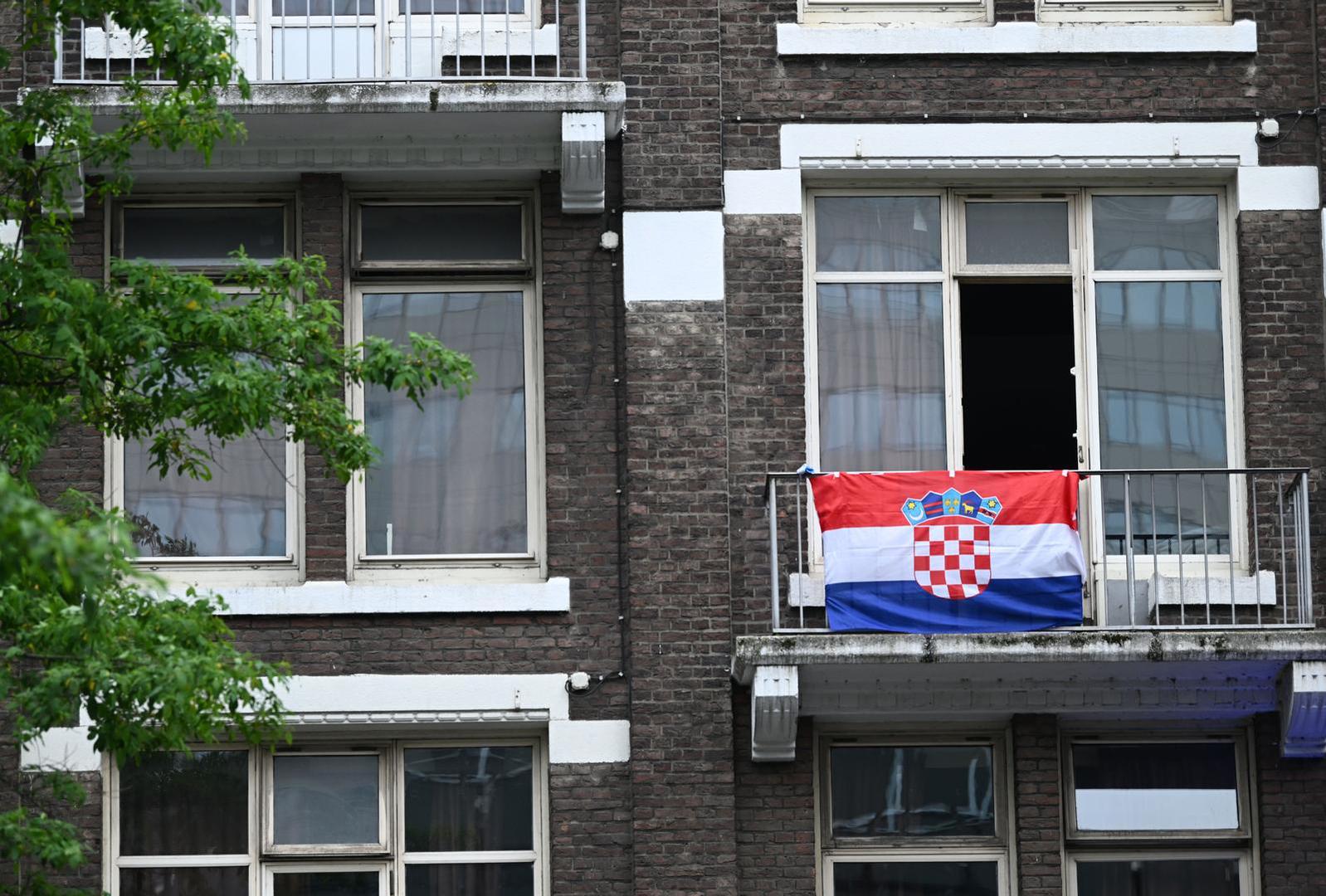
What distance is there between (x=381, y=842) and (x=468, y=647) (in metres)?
1.31

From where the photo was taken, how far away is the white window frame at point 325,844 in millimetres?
12859

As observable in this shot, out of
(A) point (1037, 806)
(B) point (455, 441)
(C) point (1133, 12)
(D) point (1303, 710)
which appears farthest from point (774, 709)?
(C) point (1133, 12)

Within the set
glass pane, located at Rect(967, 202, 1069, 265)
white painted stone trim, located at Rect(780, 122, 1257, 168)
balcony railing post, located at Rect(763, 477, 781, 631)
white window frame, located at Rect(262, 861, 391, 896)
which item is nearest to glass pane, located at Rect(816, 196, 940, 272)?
glass pane, located at Rect(967, 202, 1069, 265)

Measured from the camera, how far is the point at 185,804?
12914 millimetres

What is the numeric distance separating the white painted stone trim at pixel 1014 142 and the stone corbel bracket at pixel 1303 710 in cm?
331

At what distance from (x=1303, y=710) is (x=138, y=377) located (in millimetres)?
7047

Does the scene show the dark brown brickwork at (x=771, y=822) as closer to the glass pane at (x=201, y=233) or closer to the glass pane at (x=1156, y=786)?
the glass pane at (x=1156, y=786)

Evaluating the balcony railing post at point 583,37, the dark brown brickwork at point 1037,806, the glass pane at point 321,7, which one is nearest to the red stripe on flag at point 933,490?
the dark brown brickwork at point 1037,806

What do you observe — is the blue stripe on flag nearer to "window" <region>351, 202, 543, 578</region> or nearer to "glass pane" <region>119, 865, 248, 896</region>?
"window" <region>351, 202, 543, 578</region>

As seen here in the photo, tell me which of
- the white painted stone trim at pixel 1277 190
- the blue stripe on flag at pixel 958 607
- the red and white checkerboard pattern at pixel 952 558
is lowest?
the blue stripe on flag at pixel 958 607

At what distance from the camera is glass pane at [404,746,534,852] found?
12984mm

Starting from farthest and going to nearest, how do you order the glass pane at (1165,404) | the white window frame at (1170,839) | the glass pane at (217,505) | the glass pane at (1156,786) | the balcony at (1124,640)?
the glass pane at (1165,404) < the glass pane at (217,505) < the glass pane at (1156,786) < the white window frame at (1170,839) < the balcony at (1124,640)

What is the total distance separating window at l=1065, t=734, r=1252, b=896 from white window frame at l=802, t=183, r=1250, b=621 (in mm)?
1222

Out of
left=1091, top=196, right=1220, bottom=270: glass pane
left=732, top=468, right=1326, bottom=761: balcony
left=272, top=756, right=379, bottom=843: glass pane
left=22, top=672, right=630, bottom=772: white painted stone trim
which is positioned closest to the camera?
left=732, top=468, right=1326, bottom=761: balcony
